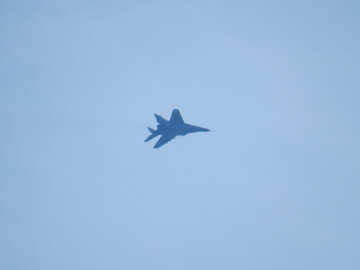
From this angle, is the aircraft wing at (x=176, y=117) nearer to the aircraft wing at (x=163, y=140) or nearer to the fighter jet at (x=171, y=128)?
the fighter jet at (x=171, y=128)

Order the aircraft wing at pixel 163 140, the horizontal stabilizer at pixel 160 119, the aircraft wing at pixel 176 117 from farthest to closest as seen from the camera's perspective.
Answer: the aircraft wing at pixel 163 140 → the horizontal stabilizer at pixel 160 119 → the aircraft wing at pixel 176 117

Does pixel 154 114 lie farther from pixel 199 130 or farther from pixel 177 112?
pixel 199 130

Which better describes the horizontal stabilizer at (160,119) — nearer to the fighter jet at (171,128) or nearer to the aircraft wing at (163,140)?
the fighter jet at (171,128)

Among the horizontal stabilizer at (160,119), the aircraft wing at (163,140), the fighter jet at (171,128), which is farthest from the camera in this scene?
the aircraft wing at (163,140)

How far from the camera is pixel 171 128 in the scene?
52562mm

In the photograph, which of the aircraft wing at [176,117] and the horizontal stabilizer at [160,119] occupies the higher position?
the horizontal stabilizer at [160,119]

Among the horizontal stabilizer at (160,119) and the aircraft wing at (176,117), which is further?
the horizontal stabilizer at (160,119)

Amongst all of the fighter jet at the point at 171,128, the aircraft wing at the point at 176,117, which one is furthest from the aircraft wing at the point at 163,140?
the aircraft wing at the point at 176,117

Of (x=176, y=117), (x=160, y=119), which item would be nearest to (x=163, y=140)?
(x=160, y=119)

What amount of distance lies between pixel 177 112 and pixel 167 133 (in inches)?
174

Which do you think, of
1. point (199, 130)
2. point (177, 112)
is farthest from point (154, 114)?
point (199, 130)

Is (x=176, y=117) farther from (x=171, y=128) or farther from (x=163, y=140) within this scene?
(x=163, y=140)

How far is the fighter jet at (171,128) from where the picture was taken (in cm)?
5108

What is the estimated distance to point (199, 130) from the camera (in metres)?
55.4
